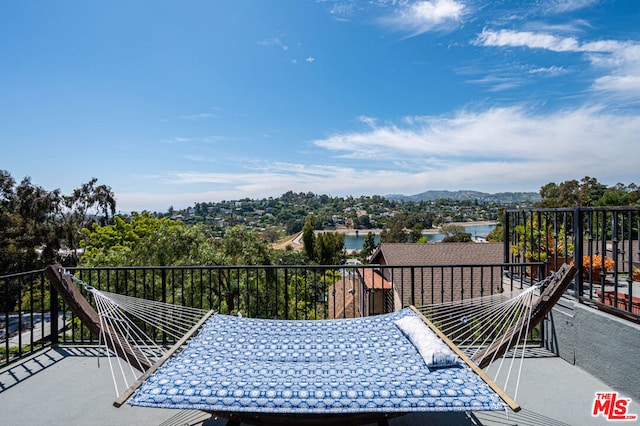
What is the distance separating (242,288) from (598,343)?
825 cm

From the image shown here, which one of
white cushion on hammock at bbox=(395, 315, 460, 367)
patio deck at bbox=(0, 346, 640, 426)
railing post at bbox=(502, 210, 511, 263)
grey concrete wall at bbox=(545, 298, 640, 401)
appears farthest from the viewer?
railing post at bbox=(502, 210, 511, 263)

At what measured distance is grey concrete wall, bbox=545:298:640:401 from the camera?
2322 mm

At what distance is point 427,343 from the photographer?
1.99m

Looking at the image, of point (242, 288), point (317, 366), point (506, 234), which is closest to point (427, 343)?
point (317, 366)

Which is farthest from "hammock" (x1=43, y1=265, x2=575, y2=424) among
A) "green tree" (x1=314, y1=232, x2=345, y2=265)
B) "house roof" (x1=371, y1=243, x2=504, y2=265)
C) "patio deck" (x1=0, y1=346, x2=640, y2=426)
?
"green tree" (x1=314, y1=232, x2=345, y2=265)

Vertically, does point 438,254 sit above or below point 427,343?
below

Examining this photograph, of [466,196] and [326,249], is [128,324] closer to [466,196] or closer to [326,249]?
[326,249]

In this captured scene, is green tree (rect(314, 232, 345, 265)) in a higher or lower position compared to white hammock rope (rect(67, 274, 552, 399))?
lower

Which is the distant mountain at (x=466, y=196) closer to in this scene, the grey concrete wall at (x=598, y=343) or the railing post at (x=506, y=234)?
the railing post at (x=506, y=234)

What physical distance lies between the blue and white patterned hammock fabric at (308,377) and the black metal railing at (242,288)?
605 millimetres

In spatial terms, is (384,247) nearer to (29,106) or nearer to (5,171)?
(29,106)

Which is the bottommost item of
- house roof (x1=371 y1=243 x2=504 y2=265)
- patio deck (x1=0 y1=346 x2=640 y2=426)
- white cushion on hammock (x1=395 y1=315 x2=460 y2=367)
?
house roof (x1=371 y1=243 x2=504 y2=265)

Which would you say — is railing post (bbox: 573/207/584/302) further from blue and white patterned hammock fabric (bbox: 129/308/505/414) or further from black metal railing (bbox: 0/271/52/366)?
black metal railing (bbox: 0/271/52/366)

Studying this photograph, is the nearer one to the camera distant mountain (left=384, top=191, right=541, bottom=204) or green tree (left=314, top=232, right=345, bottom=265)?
green tree (left=314, top=232, right=345, bottom=265)
